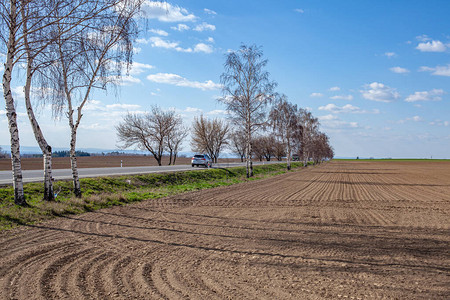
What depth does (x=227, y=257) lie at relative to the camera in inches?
245

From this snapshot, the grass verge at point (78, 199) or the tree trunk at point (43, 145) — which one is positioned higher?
the tree trunk at point (43, 145)

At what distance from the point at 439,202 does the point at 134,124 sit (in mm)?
41127

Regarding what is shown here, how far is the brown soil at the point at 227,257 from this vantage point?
4641 mm

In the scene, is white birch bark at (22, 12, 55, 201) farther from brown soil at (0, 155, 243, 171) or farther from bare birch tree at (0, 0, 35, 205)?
brown soil at (0, 155, 243, 171)

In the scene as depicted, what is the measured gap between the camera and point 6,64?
10.4 metres

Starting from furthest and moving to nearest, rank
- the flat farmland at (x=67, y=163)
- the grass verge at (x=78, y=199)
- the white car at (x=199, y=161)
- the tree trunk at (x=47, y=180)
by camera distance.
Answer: the flat farmland at (x=67, y=163)
the white car at (x=199, y=161)
the tree trunk at (x=47, y=180)
the grass verge at (x=78, y=199)

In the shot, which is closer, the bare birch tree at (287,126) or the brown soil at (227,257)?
the brown soil at (227,257)

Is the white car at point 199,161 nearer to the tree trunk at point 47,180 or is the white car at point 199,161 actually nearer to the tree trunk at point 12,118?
the tree trunk at point 47,180

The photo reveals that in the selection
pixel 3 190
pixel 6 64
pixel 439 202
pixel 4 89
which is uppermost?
pixel 6 64

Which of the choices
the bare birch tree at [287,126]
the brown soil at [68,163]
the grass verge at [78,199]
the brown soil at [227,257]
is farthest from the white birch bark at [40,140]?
the bare birch tree at [287,126]

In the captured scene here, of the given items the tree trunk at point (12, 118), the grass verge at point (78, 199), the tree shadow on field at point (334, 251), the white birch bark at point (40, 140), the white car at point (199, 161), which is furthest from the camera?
the white car at point (199, 161)

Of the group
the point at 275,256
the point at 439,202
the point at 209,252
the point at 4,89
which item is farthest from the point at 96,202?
the point at 439,202

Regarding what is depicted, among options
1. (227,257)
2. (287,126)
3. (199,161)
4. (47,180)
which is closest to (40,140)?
(47,180)

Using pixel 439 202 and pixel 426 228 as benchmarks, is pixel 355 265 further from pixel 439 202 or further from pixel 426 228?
pixel 439 202
